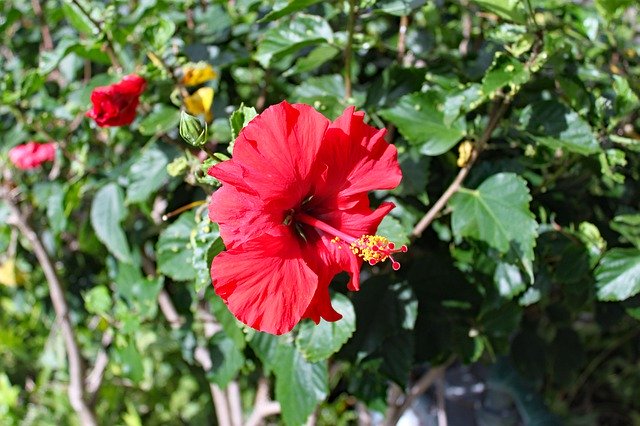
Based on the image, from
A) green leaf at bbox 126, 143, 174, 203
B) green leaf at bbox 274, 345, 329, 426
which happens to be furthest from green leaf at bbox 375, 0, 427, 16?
green leaf at bbox 274, 345, 329, 426

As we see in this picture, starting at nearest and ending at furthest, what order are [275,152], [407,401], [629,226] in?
[275,152] → [629,226] → [407,401]

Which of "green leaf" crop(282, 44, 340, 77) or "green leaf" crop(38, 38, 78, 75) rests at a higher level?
"green leaf" crop(38, 38, 78, 75)

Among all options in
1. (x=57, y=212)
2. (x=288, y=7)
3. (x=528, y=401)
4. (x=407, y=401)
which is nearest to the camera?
(x=288, y=7)

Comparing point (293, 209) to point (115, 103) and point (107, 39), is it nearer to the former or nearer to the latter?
point (115, 103)

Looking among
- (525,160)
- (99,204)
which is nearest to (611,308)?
(525,160)

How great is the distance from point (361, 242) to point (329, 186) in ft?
0.24

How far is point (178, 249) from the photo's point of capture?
105cm

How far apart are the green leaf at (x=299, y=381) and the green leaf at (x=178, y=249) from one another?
0.20 metres

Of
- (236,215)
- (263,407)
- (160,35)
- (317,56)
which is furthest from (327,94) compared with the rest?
(263,407)

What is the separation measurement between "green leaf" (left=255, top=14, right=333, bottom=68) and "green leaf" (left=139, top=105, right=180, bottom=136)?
169mm

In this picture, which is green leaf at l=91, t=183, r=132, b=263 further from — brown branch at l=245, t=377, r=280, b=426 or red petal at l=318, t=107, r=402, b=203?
red petal at l=318, t=107, r=402, b=203

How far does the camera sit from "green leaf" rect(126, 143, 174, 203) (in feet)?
3.66

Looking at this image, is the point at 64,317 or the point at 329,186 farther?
the point at 64,317

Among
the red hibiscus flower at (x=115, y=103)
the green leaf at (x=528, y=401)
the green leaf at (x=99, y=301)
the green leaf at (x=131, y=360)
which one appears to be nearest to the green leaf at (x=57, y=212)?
the green leaf at (x=99, y=301)
